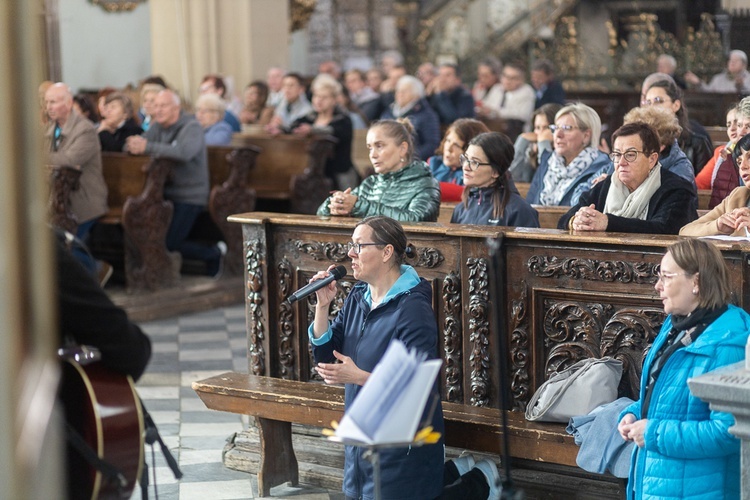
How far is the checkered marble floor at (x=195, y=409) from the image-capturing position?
15.7 ft

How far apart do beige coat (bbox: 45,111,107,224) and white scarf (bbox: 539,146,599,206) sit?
342cm

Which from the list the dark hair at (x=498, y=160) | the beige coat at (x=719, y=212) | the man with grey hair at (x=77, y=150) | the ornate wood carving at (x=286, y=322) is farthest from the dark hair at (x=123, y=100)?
the beige coat at (x=719, y=212)

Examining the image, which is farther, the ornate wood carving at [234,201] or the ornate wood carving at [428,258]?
the ornate wood carving at [234,201]

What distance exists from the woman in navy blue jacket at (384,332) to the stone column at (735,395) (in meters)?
1.08

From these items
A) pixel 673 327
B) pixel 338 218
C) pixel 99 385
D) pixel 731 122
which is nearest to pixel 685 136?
pixel 731 122

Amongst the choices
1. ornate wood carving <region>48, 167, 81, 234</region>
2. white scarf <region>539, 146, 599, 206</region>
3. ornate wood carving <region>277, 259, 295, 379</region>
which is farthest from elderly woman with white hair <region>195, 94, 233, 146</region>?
ornate wood carving <region>277, 259, 295, 379</region>

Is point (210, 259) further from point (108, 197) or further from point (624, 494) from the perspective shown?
point (624, 494)

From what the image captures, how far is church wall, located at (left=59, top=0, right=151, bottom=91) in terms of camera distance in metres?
14.3

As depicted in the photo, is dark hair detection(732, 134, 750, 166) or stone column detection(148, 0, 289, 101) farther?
stone column detection(148, 0, 289, 101)

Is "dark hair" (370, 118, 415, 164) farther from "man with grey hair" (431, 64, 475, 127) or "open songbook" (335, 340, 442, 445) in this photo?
"man with grey hair" (431, 64, 475, 127)

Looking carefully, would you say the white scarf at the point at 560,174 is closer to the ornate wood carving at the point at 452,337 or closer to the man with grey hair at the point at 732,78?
the ornate wood carving at the point at 452,337

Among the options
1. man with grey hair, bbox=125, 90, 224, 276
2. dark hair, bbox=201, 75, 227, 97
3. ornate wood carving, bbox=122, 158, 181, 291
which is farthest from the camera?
dark hair, bbox=201, 75, 227, 97

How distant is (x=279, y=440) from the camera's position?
15.7 feet

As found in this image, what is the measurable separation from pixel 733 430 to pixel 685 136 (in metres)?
3.49
